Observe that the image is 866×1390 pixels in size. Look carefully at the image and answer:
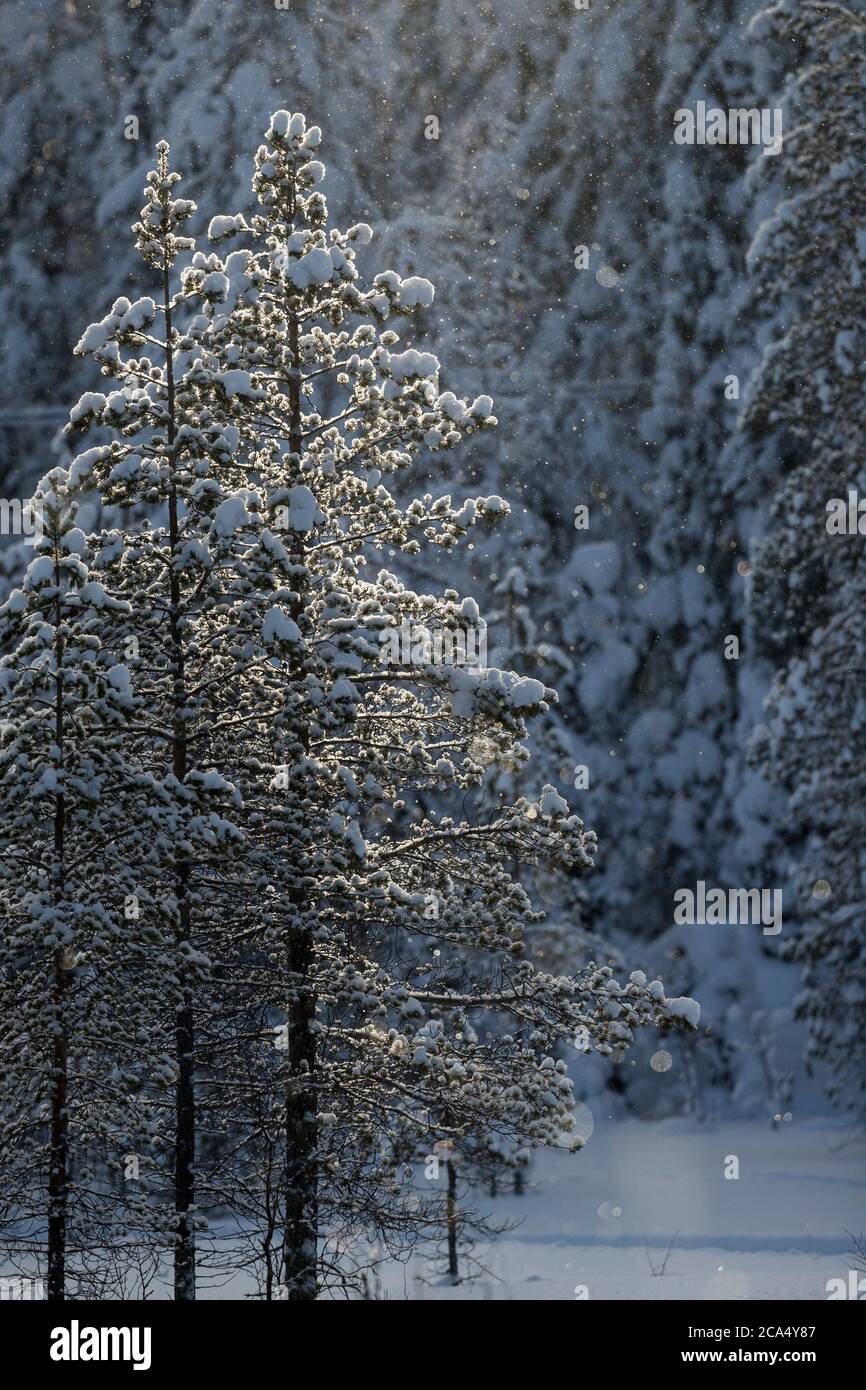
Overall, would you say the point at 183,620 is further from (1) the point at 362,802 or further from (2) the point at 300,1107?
(2) the point at 300,1107

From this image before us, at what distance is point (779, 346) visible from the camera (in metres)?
19.8

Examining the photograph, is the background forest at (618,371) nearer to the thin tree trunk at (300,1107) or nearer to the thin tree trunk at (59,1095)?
the thin tree trunk at (300,1107)

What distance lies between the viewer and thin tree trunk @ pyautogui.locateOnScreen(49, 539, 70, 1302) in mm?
9922

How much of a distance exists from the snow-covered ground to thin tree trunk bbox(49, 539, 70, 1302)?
4686 millimetres

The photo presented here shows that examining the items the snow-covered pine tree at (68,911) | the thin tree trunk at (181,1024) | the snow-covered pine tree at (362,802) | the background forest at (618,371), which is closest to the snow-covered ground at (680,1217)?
the background forest at (618,371)

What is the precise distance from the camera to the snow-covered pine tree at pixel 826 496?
19.4m

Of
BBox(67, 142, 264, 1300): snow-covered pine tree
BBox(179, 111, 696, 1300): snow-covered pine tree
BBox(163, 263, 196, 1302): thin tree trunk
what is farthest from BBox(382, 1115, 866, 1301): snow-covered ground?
BBox(67, 142, 264, 1300): snow-covered pine tree

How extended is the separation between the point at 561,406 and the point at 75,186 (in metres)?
14.5

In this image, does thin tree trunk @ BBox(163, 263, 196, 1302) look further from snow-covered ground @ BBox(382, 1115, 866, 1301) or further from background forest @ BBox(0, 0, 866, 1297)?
background forest @ BBox(0, 0, 866, 1297)

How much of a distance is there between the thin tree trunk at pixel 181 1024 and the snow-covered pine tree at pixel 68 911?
313 mm

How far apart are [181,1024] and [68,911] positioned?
1675mm

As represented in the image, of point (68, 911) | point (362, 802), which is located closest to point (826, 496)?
point (362, 802)

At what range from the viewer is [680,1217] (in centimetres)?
2105
